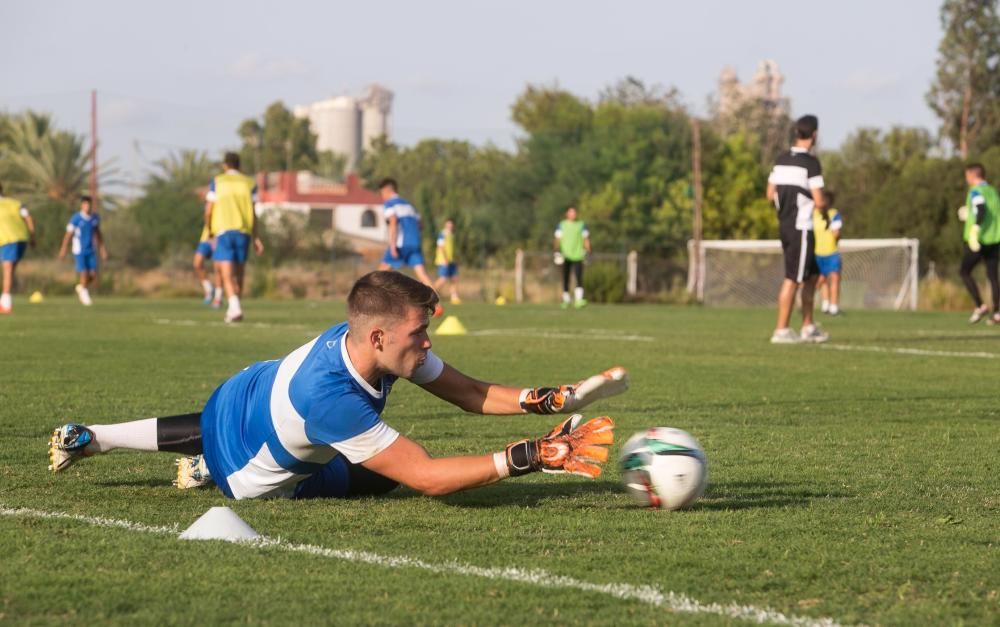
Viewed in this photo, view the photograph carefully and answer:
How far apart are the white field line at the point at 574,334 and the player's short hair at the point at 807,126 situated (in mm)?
3157

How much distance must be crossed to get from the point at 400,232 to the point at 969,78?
2147 inches

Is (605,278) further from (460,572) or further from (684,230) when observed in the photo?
(460,572)

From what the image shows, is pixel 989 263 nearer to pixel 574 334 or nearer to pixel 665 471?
pixel 574 334

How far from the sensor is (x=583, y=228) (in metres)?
31.0

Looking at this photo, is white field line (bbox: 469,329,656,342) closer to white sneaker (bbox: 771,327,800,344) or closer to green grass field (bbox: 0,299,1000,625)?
white sneaker (bbox: 771,327,800,344)

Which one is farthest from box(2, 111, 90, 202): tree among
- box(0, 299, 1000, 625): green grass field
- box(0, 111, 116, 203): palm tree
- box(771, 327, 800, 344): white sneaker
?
box(0, 299, 1000, 625): green grass field

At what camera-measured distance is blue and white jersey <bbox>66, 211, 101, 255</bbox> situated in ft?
96.8

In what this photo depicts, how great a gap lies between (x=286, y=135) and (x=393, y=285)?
11724 centimetres

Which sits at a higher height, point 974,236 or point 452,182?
point 452,182

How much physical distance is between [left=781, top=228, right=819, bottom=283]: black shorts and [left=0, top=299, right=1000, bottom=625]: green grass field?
411 cm

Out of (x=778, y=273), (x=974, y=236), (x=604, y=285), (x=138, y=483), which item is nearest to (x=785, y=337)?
(x=974, y=236)

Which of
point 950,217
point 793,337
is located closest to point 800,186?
point 793,337

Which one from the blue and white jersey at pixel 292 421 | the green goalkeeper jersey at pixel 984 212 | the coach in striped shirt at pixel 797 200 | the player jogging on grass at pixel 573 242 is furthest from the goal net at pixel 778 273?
the blue and white jersey at pixel 292 421

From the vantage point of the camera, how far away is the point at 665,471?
5152 millimetres
